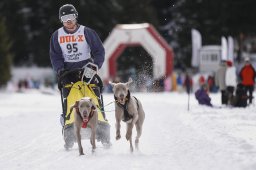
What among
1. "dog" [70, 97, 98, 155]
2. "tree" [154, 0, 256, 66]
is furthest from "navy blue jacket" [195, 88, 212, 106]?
"tree" [154, 0, 256, 66]

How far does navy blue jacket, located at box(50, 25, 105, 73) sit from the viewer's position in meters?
8.16

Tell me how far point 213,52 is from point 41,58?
1818 cm

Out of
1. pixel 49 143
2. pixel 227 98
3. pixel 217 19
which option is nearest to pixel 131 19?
pixel 217 19

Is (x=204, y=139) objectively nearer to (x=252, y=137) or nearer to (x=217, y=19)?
(x=252, y=137)

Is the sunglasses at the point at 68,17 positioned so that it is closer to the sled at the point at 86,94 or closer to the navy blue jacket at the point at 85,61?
the navy blue jacket at the point at 85,61

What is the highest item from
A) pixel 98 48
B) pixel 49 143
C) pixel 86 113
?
pixel 98 48

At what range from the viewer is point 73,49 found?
817 cm

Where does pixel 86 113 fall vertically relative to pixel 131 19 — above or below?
below

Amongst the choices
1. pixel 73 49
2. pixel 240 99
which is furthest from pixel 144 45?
pixel 73 49

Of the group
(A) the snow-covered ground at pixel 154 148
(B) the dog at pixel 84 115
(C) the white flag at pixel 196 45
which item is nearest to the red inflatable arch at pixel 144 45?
(C) the white flag at pixel 196 45

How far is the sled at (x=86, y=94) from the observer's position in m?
7.82

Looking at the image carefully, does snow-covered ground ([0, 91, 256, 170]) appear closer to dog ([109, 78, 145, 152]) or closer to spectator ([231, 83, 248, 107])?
dog ([109, 78, 145, 152])

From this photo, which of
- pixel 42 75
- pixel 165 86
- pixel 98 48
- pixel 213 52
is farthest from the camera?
pixel 42 75

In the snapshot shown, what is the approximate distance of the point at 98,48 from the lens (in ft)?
27.0
